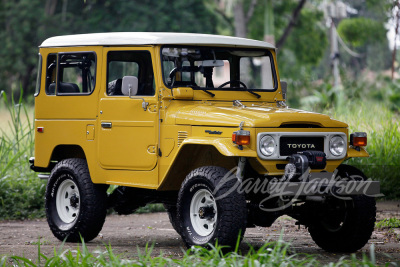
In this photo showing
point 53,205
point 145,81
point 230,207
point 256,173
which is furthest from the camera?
point 53,205

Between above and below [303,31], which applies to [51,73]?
below

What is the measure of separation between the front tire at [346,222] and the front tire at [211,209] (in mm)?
1356

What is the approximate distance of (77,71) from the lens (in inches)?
378

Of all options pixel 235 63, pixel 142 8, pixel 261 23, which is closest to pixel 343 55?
pixel 261 23

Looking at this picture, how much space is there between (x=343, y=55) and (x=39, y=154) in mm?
63307

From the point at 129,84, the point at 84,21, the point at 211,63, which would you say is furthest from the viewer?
the point at 84,21

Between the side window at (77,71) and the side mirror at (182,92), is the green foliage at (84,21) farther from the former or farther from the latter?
the side mirror at (182,92)

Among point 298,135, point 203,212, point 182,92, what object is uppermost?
point 182,92

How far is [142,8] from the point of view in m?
36.2

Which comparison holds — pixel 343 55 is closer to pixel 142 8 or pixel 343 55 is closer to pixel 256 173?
pixel 142 8

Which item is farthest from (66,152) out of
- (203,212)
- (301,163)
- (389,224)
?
(389,224)

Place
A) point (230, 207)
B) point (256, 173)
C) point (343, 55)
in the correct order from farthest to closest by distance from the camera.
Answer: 1. point (343, 55)
2. point (256, 173)
3. point (230, 207)

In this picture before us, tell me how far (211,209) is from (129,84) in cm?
173

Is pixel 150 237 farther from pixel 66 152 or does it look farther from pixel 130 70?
pixel 130 70
